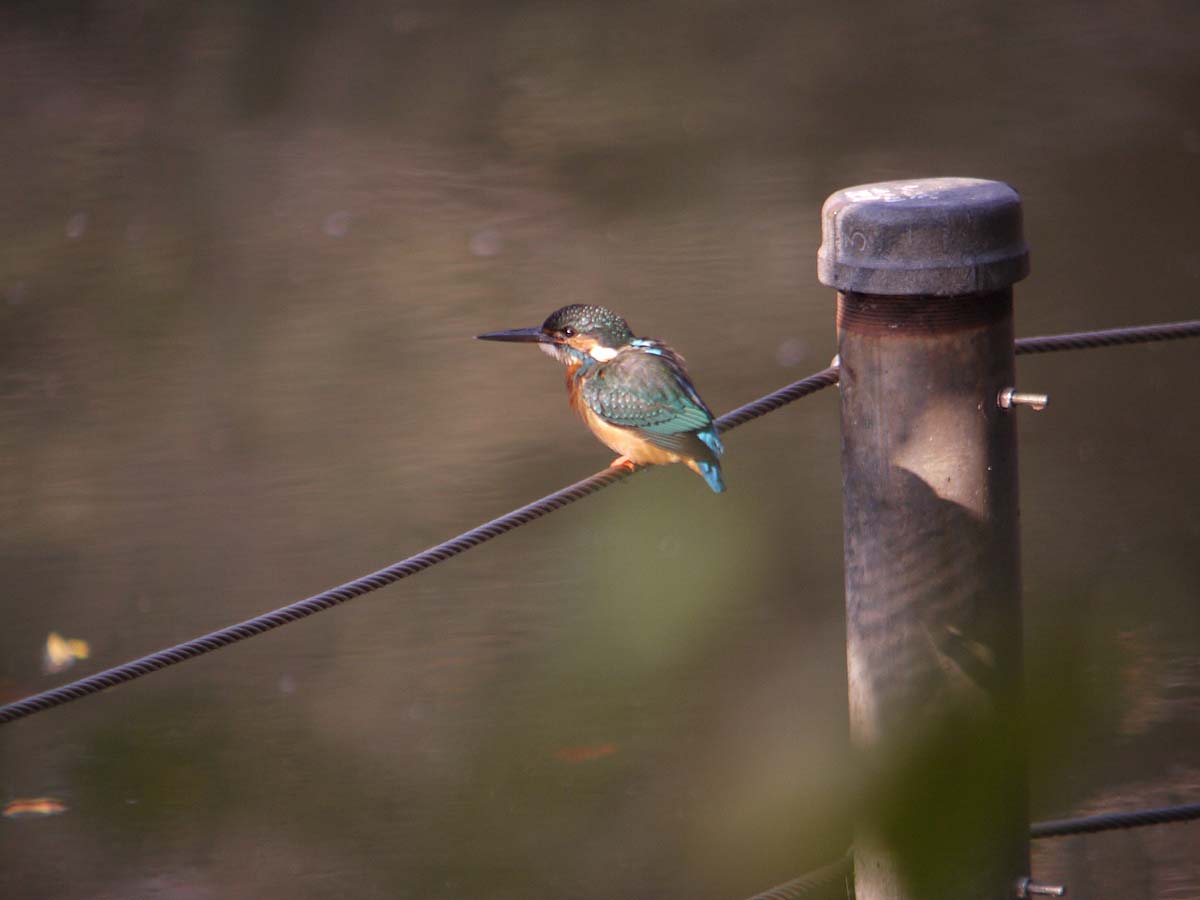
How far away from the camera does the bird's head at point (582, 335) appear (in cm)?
297

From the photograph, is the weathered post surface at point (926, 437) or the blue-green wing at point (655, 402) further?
the blue-green wing at point (655, 402)

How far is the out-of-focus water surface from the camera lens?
3.33m

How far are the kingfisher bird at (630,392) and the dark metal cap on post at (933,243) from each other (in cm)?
114

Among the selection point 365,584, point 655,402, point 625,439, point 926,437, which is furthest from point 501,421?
point 926,437

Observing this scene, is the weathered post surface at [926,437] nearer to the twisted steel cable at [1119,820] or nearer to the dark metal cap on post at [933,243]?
the dark metal cap on post at [933,243]

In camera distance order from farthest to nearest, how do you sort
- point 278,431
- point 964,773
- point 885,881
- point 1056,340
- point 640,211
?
point 640,211 < point 278,431 < point 1056,340 < point 885,881 < point 964,773

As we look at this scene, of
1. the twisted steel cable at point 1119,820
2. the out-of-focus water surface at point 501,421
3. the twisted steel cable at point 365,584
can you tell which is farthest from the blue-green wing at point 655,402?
the twisted steel cable at point 1119,820

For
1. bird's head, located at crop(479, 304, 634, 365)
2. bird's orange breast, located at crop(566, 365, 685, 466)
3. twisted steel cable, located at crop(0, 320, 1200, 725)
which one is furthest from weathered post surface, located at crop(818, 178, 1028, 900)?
bird's head, located at crop(479, 304, 634, 365)

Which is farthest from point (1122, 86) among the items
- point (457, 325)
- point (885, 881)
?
point (885, 881)

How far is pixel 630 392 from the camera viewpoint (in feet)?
9.08

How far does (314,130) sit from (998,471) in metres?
5.86

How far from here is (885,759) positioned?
0.54 m

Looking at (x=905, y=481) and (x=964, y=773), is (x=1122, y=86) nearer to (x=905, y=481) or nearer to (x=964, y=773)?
(x=905, y=481)

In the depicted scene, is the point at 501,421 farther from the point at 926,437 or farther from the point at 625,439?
the point at 926,437
